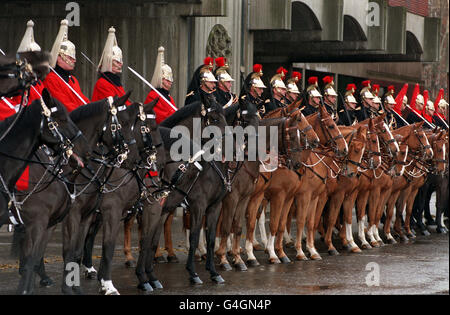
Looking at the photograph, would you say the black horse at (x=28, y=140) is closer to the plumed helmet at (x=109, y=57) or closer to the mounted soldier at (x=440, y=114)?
the plumed helmet at (x=109, y=57)

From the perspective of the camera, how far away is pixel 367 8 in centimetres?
2788

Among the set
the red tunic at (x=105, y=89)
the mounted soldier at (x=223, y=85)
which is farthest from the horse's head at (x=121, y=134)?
the mounted soldier at (x=223, y=85)

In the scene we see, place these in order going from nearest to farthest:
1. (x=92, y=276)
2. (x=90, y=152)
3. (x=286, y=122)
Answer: (x=90, y=152) < (x=92, y=276) < (x=286, y=122)

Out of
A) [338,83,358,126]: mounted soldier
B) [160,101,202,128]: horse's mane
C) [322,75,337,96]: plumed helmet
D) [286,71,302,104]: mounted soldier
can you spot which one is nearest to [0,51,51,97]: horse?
[160,101,202,128]: horse's mane

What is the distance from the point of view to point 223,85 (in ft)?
49.0

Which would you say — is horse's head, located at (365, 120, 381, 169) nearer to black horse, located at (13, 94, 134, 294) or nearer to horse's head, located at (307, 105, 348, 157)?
horse's head, located at (307, 105, 348, 157)

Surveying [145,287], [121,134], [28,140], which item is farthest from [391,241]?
[28,140]

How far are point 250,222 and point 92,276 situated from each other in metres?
3.27

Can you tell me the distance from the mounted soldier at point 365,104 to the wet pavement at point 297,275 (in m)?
3.26

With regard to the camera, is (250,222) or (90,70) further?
(90,70)

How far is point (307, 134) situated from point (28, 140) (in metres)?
6.20

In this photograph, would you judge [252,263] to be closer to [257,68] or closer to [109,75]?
[257,68]
